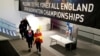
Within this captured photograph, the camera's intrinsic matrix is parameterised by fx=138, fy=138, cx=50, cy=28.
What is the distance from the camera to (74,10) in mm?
3562

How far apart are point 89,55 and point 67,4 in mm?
3657

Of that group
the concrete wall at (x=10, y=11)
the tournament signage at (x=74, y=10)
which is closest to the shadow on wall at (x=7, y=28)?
the concrete wall at (x=10, y=11)

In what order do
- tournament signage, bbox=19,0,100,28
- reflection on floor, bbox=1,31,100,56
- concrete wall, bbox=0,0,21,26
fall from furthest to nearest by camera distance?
concrete wall, bbox=0,0,21,26
reflection on floor, bbox=1,31,100,56
tournament signage, bbox=19,0,100,28

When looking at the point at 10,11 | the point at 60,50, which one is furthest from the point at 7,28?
the point at 60,50

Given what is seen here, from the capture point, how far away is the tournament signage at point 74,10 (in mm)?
3018

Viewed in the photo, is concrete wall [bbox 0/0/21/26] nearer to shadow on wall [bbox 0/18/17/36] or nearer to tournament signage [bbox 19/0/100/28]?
shadow on wall [bbox 0/18/17/36]

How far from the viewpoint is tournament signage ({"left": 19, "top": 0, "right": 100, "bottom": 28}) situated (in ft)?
9.90

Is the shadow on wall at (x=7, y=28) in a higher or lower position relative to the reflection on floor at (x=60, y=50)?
higher

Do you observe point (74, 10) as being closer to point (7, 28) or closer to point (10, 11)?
point (7, 28)

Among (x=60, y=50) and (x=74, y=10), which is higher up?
(x=74, y=10)

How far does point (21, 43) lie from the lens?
8227 mm

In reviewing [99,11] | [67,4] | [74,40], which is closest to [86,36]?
[74,40]

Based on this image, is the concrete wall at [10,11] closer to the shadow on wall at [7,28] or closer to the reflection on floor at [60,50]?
the shadow on wall at [7,28]

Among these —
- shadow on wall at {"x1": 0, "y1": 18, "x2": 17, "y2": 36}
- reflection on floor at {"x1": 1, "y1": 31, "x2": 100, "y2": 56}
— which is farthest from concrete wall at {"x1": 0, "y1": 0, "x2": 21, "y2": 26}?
reflection on floor at {"x1": 1, "y1": 31, "x2": 100, "y2": 56}
